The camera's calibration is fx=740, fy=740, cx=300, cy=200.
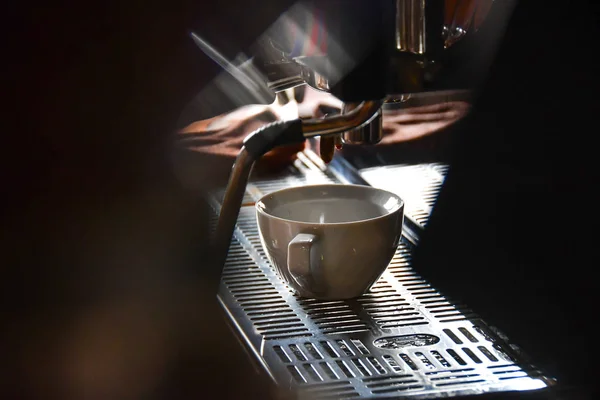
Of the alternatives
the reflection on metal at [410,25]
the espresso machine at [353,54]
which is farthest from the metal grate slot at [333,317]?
the reflection on metal at [410,25]

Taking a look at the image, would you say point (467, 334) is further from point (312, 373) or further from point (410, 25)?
point (410, 25)

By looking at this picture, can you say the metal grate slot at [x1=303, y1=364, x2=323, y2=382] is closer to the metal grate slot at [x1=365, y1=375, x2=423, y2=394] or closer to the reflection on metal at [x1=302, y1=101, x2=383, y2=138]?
the metal grate slot at [x1=365, y1=375, x2=423, y2=394]

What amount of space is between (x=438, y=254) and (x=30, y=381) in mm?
376

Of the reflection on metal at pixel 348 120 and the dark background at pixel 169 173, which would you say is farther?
the reflection on metal at pixel 348 120

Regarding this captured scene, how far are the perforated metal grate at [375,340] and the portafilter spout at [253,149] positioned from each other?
8 centimetres

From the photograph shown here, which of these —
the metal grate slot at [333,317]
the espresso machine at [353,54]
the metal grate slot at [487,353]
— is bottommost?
the metal grate slot at [333,317]

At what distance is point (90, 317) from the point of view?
57 centimetres

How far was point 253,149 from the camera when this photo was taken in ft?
1.76

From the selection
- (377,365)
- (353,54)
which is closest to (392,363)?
(377,365)

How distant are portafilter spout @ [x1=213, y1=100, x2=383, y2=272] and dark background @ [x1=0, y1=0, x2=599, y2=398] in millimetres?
52

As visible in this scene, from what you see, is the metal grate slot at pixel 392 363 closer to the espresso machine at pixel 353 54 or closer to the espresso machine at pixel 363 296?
the espresso machine at pixel 363 296

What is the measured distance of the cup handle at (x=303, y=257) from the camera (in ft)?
1.88

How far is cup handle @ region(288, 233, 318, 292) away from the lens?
574 millimetres

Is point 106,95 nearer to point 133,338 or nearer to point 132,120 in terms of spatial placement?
point 132,120
